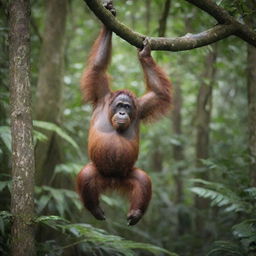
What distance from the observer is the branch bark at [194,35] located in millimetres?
3369

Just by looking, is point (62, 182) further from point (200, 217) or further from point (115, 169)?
point (200, 217)

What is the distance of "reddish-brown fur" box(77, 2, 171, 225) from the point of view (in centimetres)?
432

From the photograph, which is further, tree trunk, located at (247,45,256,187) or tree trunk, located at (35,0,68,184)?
tree trunk, located at (35,0,68,184)

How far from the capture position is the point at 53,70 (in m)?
5.78

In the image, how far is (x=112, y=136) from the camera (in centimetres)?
439

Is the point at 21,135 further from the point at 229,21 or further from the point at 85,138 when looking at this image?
the point at 85,138

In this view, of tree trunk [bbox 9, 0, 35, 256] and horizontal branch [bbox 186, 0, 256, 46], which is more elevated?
horizontal branch [bbox 186, 0, 256, 46]

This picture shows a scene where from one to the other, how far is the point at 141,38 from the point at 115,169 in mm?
1464

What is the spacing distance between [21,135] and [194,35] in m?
1.77

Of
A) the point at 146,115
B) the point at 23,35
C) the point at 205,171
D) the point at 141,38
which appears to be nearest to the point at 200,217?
the point at 205,171

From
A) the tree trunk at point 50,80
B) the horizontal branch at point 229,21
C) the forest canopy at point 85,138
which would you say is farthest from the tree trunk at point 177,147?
the horizontal branch at point 229,21

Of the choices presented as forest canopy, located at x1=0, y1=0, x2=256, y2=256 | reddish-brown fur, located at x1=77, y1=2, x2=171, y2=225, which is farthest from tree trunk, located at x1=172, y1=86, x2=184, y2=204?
reddish-brown fur, located at x1=77, y1=2, x2=171, y2=225

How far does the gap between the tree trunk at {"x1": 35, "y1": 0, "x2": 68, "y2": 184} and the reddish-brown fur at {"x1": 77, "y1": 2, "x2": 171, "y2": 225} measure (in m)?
1.18

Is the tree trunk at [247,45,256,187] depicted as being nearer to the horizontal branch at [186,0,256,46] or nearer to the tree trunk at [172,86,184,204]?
the horizontal branch at [186,0,256,46]
